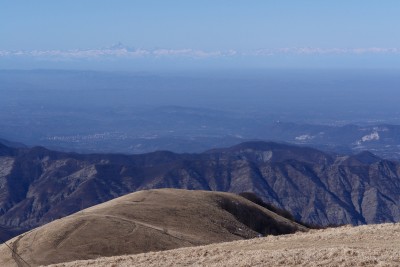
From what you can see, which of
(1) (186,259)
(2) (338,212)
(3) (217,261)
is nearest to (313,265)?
(3) (217,261)

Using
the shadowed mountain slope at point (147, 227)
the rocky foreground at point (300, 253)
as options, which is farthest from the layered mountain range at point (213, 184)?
the rocky foreground at point (300, 253)

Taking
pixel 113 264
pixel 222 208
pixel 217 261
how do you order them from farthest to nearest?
pixel 222 208
pixel 113 264
pixel 217 261

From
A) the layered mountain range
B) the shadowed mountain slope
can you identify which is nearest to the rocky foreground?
the shadowed mountain slope

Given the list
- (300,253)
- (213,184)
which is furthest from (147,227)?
(213,184)

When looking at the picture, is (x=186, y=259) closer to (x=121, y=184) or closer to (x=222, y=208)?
(x=222, y=208)

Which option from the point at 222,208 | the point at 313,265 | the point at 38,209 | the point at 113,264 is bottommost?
the point at 38,209

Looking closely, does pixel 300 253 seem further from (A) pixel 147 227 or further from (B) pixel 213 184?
(B) pixel 213 184

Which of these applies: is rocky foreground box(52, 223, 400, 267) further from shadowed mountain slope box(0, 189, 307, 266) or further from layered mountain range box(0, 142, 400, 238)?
layered mountain range box(0, 142, 400, 238)
